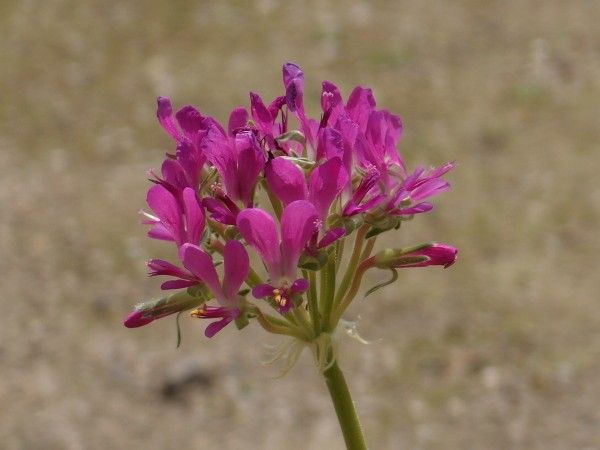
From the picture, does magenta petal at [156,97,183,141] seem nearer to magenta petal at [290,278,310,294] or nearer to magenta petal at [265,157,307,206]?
magenta petal at [265,157,307,206]

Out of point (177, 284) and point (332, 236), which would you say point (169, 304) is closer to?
point (177, 284)

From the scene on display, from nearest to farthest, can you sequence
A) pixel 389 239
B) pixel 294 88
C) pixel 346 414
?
pixel 346 414 → pixel 294 88 → pixel 389 239

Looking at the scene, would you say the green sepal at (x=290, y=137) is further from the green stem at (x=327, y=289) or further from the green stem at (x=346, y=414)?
the green stem at (x=346, y=414)

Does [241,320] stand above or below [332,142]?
below

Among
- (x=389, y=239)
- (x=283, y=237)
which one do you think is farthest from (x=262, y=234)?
(x=389, y=239)

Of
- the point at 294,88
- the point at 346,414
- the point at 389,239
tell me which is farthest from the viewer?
the point at 389,239

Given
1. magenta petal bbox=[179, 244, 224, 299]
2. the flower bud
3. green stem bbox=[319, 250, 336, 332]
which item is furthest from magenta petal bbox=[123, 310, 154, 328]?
the flower bud

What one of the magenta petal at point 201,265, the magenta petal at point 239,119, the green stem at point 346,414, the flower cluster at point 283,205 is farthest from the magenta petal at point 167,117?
the green stem at point 346,414
